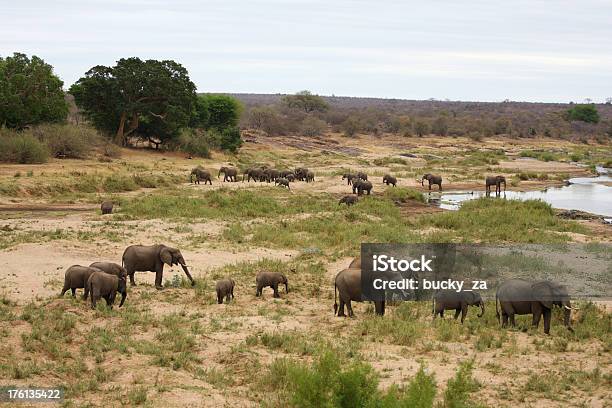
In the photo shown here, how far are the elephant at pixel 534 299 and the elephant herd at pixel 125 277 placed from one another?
4.60 metres

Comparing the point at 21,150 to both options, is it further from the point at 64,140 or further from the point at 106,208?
the point at 106,208

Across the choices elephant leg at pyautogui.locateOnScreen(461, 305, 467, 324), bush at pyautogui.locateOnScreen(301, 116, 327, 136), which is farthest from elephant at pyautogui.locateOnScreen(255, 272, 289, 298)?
bush at pyautogui.locateOnScreen(301, 116, 327, 136)

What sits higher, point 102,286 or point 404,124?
point 404,124

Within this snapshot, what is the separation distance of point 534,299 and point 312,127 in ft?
222

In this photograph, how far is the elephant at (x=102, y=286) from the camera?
12883 mm

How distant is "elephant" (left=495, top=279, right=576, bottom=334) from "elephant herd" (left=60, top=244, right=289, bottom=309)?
4597mm

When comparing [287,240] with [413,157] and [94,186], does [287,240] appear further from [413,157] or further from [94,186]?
[413,157]

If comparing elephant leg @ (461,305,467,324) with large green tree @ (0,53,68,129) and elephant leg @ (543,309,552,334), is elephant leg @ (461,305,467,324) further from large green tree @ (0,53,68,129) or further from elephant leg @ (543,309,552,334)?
large green tree @ (0,53,68,129)

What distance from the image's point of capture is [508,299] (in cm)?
1303

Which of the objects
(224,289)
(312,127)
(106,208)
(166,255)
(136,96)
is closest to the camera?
(224,289)

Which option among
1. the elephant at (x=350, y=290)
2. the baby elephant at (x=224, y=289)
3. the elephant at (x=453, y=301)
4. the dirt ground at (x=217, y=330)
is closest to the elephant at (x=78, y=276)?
the dirt ground at (x=217, y=330)

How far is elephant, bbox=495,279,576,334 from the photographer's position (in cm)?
1269

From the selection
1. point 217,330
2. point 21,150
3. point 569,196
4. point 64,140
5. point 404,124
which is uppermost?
point 404,124

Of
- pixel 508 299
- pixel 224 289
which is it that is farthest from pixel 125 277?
pixel 508 299
